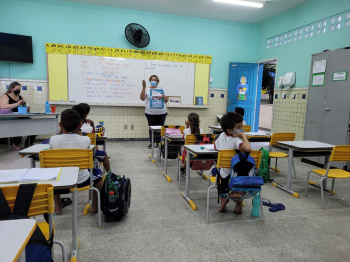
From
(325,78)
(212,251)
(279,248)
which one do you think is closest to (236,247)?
(212,251)

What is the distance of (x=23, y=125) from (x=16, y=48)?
1950 millimetres

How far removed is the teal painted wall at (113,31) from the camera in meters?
5.45

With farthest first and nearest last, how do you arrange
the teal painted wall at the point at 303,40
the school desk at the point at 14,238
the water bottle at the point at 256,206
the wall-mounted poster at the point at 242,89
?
the wall-mounted poster at the point at 242,89 → the teal painted wall at the point at 303,40 → the water bottle at the point at 256,206 → the school desk at the point at 14,238

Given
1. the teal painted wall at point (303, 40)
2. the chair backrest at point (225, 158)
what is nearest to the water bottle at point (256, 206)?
the chair backrest at point (225, 158)

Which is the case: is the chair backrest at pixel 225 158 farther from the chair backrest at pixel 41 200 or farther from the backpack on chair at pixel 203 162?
the chair backrest at pixel 41 200

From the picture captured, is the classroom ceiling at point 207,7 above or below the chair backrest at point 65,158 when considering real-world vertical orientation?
above

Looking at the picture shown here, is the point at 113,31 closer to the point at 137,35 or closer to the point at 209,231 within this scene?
the point at 137,35

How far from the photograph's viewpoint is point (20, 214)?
106 centimetres

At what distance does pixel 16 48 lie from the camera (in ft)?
17.3

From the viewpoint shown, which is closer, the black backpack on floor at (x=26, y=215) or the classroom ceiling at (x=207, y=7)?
the black backpack on floor at (x=26, y=215)

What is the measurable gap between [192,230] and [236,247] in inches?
16.1

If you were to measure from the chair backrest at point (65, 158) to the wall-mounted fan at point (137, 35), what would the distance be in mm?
4566

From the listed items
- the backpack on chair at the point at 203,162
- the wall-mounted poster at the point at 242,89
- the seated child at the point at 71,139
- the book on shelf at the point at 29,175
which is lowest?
the backpack on chair at the point at 203,162

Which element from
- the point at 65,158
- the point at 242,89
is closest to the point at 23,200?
the point at 65,158
